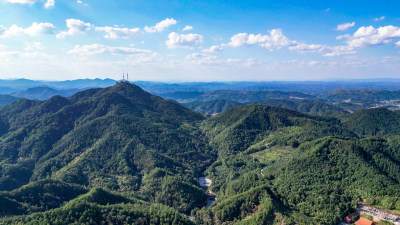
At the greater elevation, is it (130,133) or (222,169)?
(130,133)

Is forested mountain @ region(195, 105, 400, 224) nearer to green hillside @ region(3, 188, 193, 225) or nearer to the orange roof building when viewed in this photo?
the orange roof building

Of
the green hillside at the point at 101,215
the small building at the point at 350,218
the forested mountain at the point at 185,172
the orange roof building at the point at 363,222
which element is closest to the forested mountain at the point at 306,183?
the forested mountain at the point at 185,172

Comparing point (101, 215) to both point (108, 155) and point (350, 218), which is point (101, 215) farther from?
point (108, 155)

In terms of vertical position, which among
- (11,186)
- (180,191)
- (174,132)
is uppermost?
(174,132)

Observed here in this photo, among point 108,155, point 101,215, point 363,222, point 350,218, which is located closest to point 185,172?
point 108,155

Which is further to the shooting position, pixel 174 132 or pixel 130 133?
pixel 174 132

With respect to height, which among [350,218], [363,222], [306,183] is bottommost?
[350,218]

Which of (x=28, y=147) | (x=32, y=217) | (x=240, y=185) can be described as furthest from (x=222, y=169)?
(x=28, y=147)

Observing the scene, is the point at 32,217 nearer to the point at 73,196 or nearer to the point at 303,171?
the point at 73,196
